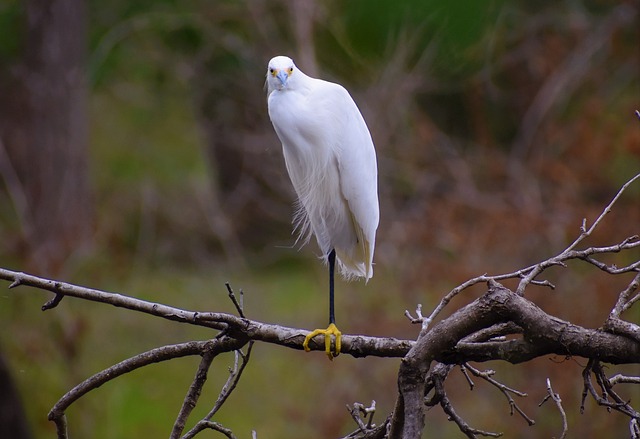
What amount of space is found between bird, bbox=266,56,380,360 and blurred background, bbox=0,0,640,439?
1751 mm

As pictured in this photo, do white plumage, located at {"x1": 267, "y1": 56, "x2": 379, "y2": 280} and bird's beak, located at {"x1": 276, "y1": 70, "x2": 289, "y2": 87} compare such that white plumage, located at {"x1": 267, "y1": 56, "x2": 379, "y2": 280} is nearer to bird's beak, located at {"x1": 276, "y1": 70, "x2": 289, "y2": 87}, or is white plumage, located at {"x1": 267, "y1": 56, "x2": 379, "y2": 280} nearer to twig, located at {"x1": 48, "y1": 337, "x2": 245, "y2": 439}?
bird's beak, located at {"x1": 276, "y1": 70, "x2": 289, "y2": 87}

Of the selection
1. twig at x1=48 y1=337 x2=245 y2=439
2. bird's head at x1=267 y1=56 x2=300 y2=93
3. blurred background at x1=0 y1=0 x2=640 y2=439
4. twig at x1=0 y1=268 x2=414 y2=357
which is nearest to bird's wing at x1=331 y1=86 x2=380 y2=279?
bird's head at x1=267 y1=56 x2=300 y2=93

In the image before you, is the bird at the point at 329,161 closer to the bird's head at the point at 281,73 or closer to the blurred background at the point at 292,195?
the bird's head at the point at 281,73

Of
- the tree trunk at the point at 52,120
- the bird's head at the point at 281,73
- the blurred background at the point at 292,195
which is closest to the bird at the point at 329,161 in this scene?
the bird's head at the point at 281,73

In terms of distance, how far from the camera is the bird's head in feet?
7.18

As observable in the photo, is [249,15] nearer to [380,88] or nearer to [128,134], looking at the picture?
[380,88]

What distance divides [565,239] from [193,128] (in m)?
4.56

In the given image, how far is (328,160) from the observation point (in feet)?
7.95

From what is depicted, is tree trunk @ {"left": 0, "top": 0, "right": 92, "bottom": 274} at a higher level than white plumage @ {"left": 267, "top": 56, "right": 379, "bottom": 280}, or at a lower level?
higher

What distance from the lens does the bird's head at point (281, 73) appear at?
2.19 meters

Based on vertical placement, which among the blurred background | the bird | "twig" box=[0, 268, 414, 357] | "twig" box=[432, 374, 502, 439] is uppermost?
the blurred background

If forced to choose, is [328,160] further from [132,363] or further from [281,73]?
[132,363]

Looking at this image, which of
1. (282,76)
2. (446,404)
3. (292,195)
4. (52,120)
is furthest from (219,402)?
(52,120)

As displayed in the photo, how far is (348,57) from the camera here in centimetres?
511
